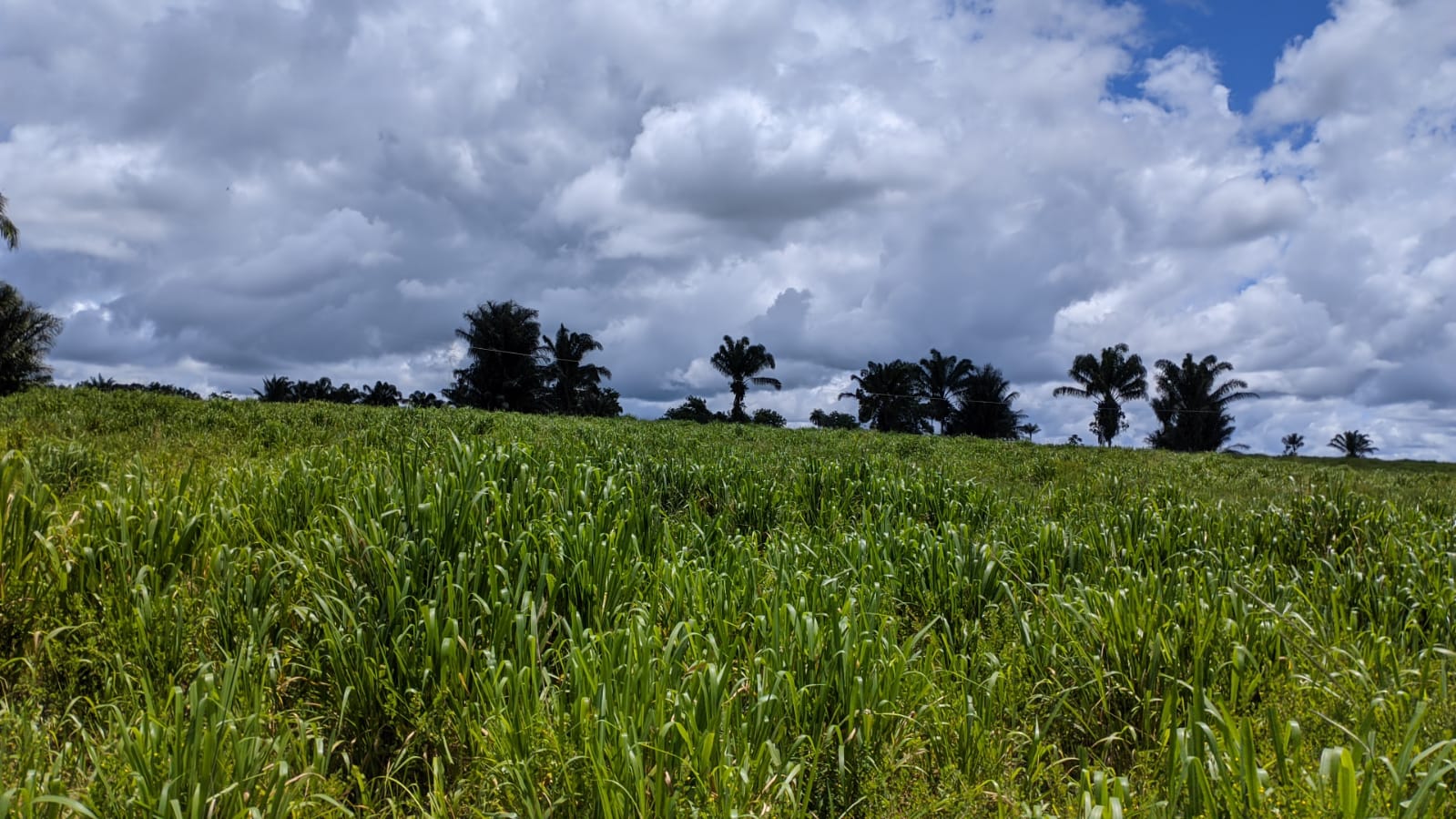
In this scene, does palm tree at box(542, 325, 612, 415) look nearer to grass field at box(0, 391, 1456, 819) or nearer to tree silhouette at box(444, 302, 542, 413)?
tree silhouette at box(444, 302, 542, 413)

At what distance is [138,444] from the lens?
9.57 meters

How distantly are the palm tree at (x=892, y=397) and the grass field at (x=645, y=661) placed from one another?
51585mm

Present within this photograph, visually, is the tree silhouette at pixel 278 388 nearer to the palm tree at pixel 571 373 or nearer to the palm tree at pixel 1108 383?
the palm tree at pixel 571 373

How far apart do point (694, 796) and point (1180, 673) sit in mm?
2561

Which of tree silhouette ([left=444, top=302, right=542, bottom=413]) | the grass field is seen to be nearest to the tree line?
tree silhouette ([left=444, top=302, right=542, bottom=413])

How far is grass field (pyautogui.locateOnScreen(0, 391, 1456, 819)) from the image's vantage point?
276 centimetres

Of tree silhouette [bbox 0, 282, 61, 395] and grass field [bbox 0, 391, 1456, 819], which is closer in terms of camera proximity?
grass field [bbox 0, 391, 1456, 819]

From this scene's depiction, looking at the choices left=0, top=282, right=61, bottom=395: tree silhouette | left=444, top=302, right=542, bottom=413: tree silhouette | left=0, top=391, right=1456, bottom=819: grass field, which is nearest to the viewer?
left=0, top=391, right=1456, bottom=819: grass field

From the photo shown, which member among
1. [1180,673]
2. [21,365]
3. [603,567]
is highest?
[21,365]

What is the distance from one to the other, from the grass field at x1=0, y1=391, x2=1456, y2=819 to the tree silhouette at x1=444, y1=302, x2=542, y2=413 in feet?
156

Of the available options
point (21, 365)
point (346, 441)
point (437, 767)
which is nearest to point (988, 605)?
point (437, 767)

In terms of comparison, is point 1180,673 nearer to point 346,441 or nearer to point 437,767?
point 437,767

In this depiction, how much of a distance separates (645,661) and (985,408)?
59613mm

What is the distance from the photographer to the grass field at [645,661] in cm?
276
